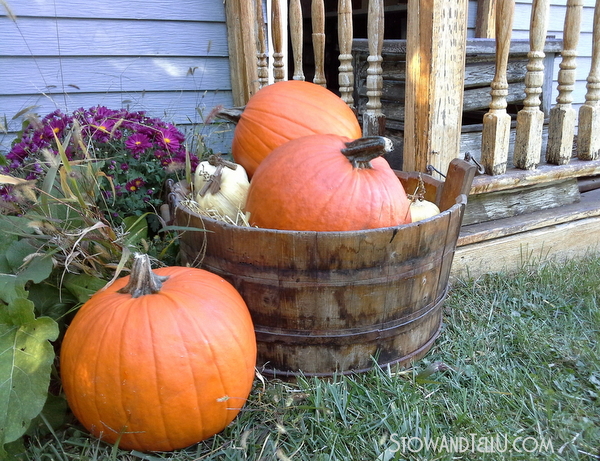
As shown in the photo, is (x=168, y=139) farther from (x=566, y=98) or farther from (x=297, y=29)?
(x=566, y=98)

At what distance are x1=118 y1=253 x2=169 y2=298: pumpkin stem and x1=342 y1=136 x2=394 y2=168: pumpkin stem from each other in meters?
0.67

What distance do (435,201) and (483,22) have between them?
2590 mm

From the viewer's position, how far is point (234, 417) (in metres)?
1.32

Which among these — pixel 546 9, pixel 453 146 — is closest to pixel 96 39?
pixel 453 146

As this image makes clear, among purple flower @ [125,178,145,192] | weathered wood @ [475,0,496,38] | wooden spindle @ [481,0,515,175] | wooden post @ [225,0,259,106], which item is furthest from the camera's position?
weathered wood @ [475,0,496,38]

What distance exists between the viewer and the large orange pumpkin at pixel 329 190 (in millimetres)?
1425

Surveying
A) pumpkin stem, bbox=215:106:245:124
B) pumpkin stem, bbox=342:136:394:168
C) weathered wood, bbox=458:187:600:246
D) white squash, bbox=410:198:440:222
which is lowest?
weathered wood, bbox=458:187:600:246

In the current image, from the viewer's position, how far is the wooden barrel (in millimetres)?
1339

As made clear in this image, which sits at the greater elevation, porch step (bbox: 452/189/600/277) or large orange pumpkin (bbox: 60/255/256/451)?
large orange pumpkin (bbox: 60/255/256/451)

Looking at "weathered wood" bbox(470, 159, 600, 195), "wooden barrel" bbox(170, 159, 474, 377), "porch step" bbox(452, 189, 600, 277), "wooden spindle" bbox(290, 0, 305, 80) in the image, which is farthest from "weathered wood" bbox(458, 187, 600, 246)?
"wooden spindle" bbox(290, 0, 305, 80)

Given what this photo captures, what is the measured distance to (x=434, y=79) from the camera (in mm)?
1831

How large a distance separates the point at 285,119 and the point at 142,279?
0.88 m

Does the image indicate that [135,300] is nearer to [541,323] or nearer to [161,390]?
[161,390]

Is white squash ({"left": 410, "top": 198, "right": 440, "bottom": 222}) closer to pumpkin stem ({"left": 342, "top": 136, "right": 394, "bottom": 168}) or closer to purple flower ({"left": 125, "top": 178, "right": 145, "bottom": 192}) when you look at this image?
pumpkin stem ({"left": 342, "top": 136, "right": 394, "bottom": 168})
